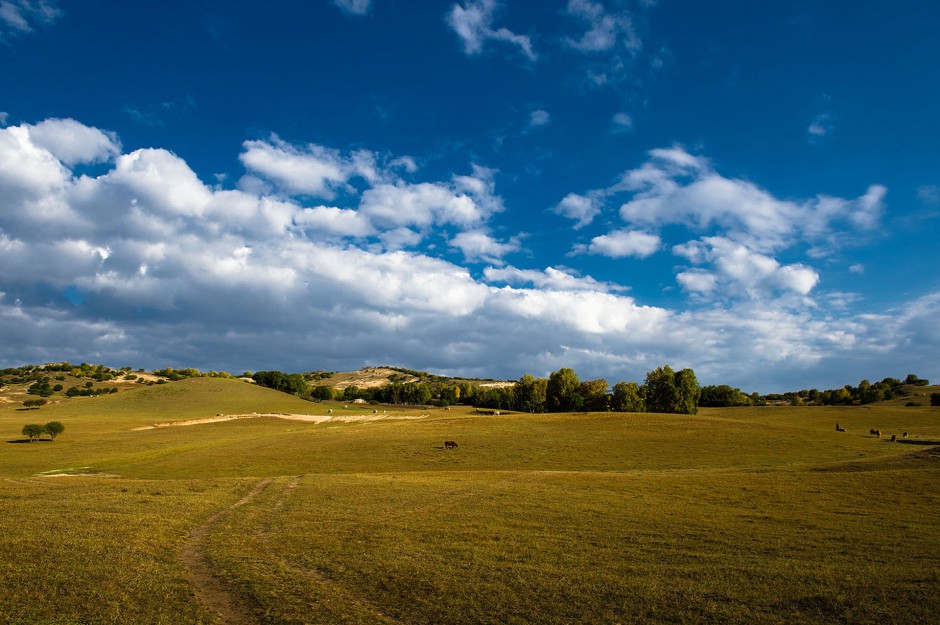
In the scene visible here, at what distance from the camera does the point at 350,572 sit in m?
17.2

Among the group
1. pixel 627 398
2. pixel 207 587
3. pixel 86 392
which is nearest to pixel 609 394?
pixel 627 398

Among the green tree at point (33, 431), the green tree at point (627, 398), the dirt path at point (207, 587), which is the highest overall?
the green tree at point (627, 398)

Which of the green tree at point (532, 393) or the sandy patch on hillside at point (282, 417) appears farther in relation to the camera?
the green tree at point (532, 393)

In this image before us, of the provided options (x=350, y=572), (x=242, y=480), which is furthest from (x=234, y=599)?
(x=242, y=480)

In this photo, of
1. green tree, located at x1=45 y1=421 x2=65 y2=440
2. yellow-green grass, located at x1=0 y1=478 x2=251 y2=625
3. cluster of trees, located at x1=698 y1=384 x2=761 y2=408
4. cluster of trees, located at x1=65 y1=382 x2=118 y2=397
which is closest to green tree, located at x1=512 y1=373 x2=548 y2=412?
cluster of trees, located at x1=698 y1=384 x2=761 y2=408

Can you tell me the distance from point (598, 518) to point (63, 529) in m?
23.3

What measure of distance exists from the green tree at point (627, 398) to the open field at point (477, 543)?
254 feet

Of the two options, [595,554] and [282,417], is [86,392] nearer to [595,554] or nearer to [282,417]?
[282,417]

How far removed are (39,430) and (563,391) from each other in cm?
10930

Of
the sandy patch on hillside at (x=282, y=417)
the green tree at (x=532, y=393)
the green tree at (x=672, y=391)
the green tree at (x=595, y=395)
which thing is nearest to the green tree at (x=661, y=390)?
the green tree at (x=672, y=391)

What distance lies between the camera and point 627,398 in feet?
431

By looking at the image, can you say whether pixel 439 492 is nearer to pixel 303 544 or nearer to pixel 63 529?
pixel 303 544

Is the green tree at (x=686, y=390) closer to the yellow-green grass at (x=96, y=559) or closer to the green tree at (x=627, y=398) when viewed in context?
the green tree at (x=627, y=398)

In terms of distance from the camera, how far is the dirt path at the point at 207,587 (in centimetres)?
1377
